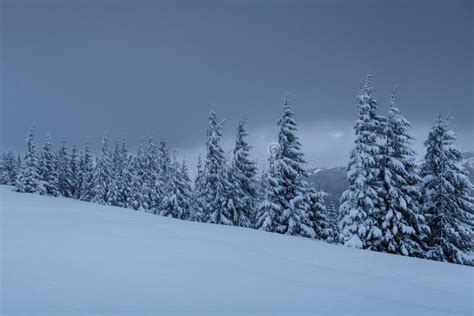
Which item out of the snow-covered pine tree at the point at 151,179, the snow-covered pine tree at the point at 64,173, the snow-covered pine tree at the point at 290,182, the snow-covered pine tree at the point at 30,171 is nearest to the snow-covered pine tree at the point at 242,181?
the snow-covered pine tree at the point at 290,182

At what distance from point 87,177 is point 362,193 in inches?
1904

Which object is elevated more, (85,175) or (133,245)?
(85,175)

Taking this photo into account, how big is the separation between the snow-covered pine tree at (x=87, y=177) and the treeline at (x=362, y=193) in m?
15.1

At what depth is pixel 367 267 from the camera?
8.78 metres

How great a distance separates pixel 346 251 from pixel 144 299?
→ 28.2 feet

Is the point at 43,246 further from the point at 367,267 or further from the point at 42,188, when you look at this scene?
the point at 42,188

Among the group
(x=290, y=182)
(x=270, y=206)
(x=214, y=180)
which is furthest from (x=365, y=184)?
(x=214, y=180)

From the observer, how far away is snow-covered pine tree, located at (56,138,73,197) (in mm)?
53594

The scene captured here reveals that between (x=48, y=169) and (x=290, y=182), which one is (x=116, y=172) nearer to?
(x=48, y=169)

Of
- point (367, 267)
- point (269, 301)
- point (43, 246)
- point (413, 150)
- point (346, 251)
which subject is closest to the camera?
point (269, 301)

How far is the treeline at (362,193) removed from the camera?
62.2 feet

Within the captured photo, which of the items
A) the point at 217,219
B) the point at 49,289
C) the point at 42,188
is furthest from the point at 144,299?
the point at 42,188

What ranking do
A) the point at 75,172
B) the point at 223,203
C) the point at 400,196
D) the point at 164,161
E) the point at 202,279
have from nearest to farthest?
the point at 202,279 → the point at 400,196 → the point at 223,203 → the point at 164,161 → the point at 75,172

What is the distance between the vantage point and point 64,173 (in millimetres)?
54188
